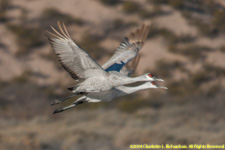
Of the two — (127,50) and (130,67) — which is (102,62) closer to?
(127,50)

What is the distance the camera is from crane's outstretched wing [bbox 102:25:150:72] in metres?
11.5

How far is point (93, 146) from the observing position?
16672mm

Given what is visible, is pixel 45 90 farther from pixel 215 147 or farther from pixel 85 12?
pixel 215 147

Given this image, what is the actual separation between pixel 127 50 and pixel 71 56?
2587 millimetres

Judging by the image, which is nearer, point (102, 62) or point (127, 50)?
point (127, 50)

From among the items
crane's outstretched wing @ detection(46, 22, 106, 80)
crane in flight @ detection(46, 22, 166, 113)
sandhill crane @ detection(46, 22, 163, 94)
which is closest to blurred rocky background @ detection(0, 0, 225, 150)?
crane in flight @ detection(46, 22, 166, 113)

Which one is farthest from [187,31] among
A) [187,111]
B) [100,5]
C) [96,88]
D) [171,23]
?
[96,88]

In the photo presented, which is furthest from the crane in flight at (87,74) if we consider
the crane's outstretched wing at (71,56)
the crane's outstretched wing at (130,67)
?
the crane's outstretched wing at (130,67)

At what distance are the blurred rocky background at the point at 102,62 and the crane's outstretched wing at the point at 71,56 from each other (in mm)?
6737

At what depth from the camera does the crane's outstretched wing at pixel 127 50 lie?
11.5 m

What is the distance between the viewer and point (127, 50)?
11969 mm

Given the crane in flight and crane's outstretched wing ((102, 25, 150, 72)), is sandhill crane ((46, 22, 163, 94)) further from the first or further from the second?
crane's outstretched wing ((102, 25, 150, 72))

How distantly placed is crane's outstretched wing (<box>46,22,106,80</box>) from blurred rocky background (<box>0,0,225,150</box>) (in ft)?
22.1

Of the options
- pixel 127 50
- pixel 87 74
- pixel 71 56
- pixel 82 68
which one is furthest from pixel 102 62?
pixel 71 56
